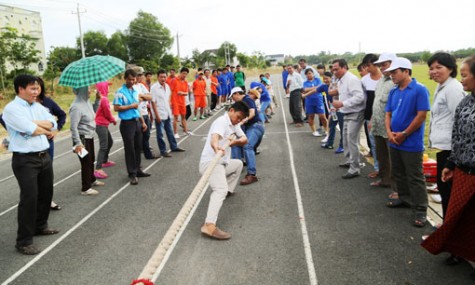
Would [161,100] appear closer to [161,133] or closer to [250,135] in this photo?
[161,133]

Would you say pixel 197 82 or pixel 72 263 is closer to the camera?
pixel 72 263

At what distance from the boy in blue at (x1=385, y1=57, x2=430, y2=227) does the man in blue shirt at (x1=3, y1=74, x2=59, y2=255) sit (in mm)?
4233

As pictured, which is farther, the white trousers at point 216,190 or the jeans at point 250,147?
the jeans at point 250,147

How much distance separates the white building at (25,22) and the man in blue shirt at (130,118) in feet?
175

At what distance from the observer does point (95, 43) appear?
76500 millimetres

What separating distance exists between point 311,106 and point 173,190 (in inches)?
212

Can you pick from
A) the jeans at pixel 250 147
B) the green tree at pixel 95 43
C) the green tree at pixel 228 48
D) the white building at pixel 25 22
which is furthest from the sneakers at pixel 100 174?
the green tree at pixel 228 48

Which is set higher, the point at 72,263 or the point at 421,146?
the point at 421,146

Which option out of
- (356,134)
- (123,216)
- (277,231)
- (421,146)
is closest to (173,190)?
(123,216)

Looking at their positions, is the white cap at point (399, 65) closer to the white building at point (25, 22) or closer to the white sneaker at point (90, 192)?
the white sneaker at point (90, 192)

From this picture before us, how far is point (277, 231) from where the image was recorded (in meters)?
4.58

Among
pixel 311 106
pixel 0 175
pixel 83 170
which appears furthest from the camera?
pixel 311 106

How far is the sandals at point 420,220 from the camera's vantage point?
175 inches

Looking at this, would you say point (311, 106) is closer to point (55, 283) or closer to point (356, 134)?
point (356, 134)
